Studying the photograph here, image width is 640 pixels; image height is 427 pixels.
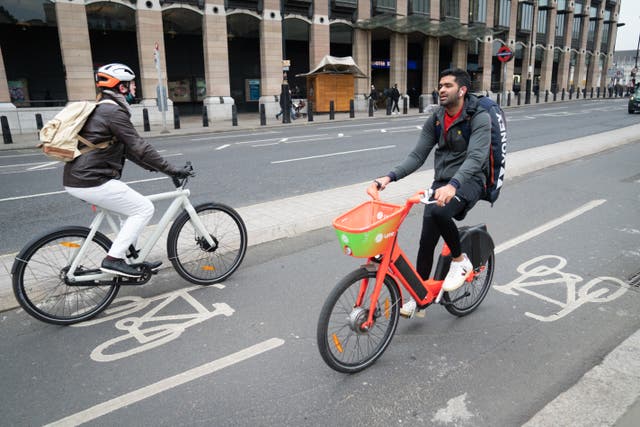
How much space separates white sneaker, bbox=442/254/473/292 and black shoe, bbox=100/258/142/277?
8.57 ft

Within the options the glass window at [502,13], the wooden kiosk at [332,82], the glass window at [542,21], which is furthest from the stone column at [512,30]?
the wooden kiosk at [332,82]

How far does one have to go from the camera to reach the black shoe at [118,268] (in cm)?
395

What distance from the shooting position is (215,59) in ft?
92.5

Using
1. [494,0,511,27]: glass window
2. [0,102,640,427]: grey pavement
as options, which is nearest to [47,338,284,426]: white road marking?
[0,102,640,427]: grey pavement

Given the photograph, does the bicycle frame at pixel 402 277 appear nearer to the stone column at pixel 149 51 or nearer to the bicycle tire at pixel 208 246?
the bicycle tire at pixel 208 246

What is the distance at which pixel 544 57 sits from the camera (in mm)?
57531

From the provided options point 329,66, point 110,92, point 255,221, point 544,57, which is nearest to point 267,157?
point 255,221

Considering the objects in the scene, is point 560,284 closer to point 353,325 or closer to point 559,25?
point 353,325

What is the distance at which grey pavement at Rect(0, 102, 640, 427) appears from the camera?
2709 millimetres

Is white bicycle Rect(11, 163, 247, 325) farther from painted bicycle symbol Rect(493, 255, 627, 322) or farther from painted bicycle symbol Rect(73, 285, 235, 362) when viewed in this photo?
painted bicycle symbol Rect(493, 255, 627, 322)

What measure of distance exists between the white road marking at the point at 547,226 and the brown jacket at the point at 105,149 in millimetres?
4078

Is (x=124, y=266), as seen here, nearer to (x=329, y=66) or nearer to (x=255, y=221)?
(x=255, y=221)

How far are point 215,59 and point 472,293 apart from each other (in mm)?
27123

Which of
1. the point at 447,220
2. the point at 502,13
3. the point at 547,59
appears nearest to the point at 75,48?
the point at 447,220
